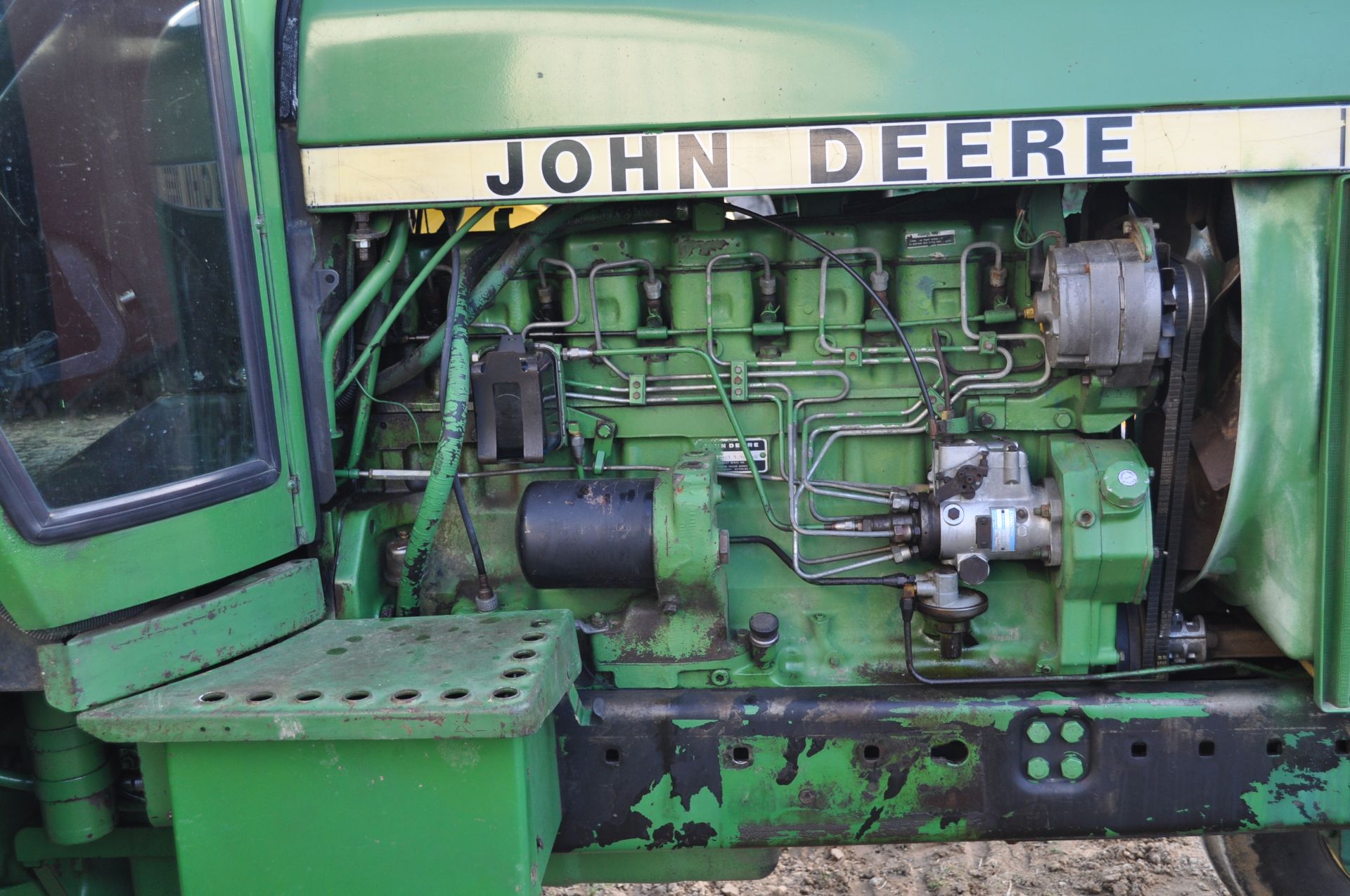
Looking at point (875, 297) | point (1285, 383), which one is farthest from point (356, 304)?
point (1285, 383)

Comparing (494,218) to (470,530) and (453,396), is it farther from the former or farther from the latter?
(470,530)

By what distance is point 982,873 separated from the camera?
102 inches

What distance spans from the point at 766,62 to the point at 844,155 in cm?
21

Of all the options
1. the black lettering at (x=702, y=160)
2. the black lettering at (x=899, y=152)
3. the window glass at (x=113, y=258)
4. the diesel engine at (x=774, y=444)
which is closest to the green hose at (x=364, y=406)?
the diesel engine at (x=774, y=444)

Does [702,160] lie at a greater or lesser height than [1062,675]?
greater

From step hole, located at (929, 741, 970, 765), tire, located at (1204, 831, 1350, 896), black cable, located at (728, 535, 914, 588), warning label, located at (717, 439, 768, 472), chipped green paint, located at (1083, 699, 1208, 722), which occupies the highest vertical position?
warning label, located at (717, 439, 768, 472)

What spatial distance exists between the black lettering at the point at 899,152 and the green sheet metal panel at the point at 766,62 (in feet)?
0.08

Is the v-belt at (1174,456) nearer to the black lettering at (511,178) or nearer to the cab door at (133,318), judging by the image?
the black lettering at (511,178)

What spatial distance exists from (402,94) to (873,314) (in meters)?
0.99

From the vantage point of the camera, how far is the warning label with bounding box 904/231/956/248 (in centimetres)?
206

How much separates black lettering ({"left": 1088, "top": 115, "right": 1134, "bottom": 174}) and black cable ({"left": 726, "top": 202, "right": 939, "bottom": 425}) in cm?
44

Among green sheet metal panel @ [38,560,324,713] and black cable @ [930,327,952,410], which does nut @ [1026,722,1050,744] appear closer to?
black cable @ [930,327,952,410]

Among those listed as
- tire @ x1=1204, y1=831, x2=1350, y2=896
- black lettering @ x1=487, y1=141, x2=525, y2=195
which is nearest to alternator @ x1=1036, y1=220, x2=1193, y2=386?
black lettering @ x1=487, y1=141, x2=525, y2=195

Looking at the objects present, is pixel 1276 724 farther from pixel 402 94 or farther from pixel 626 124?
pixel 402 94
